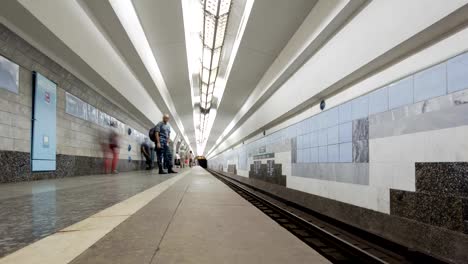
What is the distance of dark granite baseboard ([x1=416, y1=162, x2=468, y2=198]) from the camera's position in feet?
8.13

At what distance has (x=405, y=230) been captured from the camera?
10.2ft

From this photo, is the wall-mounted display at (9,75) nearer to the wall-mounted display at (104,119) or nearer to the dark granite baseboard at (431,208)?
the wall-mounted display at (104,119)

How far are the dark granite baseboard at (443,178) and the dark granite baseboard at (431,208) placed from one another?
5cm

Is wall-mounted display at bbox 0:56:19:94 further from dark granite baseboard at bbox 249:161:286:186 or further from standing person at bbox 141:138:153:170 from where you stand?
standing person at bbox 141:138:153:170

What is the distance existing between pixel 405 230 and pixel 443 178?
76 centimetres

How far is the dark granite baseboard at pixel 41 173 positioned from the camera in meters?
4.76

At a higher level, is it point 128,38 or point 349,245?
point 128,38

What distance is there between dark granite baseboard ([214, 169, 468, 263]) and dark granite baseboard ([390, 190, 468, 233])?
0.18 feet

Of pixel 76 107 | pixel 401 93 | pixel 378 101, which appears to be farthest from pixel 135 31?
pixel 401 93

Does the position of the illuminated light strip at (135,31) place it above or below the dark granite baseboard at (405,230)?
above

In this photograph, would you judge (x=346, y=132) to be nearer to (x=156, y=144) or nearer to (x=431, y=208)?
(x=431, y=208)

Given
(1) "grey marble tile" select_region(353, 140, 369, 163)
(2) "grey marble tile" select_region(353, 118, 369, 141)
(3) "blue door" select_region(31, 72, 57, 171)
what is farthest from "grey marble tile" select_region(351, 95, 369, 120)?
(3) "blue door" select_region(31, 72, 57, 171)

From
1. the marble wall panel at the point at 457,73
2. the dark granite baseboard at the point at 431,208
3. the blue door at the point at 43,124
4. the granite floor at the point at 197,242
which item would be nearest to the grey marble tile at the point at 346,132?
the dark granite baseboard at the point at 431,208

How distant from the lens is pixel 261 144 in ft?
36.7
